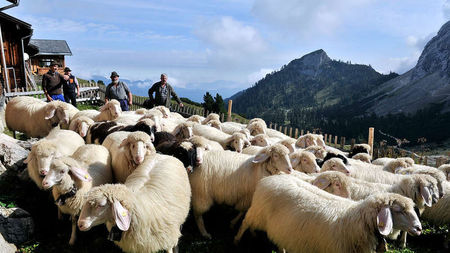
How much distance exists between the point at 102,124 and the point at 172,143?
8.76 ft

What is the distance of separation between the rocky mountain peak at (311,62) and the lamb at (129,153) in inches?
7362

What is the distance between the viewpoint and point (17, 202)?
19.4 feet

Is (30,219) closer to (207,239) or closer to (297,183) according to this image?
(207,239)

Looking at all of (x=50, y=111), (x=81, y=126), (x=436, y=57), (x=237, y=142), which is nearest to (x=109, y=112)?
(x=81, y=126)

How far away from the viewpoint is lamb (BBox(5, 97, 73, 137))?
28.9 ft

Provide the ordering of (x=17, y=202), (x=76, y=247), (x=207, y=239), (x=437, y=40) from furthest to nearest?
(x=437, y=40)
(x=17, y=202)
(x=207, y=239)
(x=76, y=247)

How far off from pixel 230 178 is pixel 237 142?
6.18 feet

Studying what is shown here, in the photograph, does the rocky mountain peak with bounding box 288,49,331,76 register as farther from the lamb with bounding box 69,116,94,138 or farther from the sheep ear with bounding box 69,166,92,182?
the sheep ear with bounding box 69,166,92,182

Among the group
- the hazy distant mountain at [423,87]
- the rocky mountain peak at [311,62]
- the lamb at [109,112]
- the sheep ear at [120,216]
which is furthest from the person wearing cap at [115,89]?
the rocky mountain peak at [311,62]

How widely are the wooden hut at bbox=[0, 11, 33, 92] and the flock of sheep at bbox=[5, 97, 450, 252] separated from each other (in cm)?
1802

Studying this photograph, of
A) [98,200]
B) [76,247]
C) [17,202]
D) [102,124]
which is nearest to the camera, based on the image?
[98,200]

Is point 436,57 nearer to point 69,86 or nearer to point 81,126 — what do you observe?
point 69,86

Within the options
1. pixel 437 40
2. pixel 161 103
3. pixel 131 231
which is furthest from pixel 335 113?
pixel 131 231

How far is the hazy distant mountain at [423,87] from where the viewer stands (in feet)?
321
